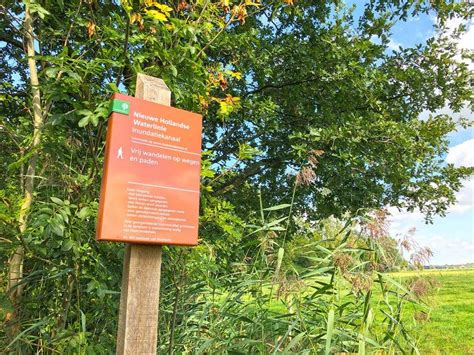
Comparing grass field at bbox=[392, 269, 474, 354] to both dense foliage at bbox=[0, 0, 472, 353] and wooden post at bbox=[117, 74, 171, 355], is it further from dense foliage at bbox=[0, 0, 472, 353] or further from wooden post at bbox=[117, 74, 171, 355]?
wooden post at bbox=[117, 74, 171, 355]

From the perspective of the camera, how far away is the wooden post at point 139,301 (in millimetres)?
2146

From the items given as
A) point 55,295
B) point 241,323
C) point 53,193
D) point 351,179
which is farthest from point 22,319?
point 351,179

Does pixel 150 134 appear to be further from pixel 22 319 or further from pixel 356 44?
pixel 356 44

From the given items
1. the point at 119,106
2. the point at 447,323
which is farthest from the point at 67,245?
the point at 447,323

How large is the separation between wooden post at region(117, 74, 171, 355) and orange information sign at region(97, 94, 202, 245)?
5.7 inches

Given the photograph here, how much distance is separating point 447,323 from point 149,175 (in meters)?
7.06

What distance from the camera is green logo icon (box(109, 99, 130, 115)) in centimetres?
217

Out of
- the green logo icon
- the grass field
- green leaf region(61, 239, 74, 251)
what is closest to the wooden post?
green leaf region(61, 239, 74, 251)

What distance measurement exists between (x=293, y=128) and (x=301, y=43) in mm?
1133

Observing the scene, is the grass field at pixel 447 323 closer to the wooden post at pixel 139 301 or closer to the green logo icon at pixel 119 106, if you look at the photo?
the wooden post at pixel 139 301

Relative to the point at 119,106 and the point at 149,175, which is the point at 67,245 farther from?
the point at 119,106

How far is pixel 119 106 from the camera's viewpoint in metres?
2.19

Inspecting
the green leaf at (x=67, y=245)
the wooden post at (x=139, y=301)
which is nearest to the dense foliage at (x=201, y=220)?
the green leaf at (x=67, y=245)

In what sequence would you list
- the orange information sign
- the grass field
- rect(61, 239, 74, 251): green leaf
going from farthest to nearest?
1. the grass field
2. rect(61, 239, 74, 251): green leaf
3. the orange information sign
